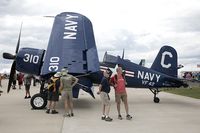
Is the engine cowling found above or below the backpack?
above

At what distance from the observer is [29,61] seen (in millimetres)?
13555

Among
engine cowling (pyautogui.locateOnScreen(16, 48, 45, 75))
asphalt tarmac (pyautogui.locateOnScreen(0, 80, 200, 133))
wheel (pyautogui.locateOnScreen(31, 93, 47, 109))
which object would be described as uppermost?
engine cowling (pyautogui.locateOnScreen(16, 48, 45, 75))

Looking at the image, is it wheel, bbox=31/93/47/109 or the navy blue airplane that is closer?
the navy blue airplane

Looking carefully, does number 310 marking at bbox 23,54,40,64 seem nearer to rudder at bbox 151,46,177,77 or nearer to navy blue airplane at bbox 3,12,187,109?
navy blue airplane at bbox 3,12,187,109

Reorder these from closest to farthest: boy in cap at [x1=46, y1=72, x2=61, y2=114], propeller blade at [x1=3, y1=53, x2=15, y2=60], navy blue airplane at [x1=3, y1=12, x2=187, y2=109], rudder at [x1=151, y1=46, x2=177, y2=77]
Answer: boy in cap at [x1=46, y1=72, x2=61, y2=114], navy blue airplane at [x1=3, y1=12, x2=187, y2=109], propeller blade at [x1=3, y1=53, x2=15, y2=60], rudder at [x1=151, y1=46, x2=177, y2=77]

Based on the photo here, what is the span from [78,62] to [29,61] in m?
2.69

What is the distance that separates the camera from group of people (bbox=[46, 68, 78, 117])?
10656 millimetres

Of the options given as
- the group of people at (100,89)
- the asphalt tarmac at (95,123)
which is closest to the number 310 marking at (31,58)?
the group of people at (100,89)

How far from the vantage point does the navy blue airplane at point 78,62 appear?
1179cm

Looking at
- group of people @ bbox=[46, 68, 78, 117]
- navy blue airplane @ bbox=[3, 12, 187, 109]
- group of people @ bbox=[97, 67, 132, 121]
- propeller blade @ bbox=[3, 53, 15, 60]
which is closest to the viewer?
group of people @ bbox=[97, 67, 132, 121]

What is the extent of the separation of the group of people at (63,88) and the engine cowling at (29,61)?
2.36m

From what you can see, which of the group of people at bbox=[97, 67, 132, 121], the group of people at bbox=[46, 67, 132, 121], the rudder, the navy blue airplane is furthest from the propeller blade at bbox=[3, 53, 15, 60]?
the rudder

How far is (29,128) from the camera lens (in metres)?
8.34

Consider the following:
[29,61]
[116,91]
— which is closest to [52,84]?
[116,91]
